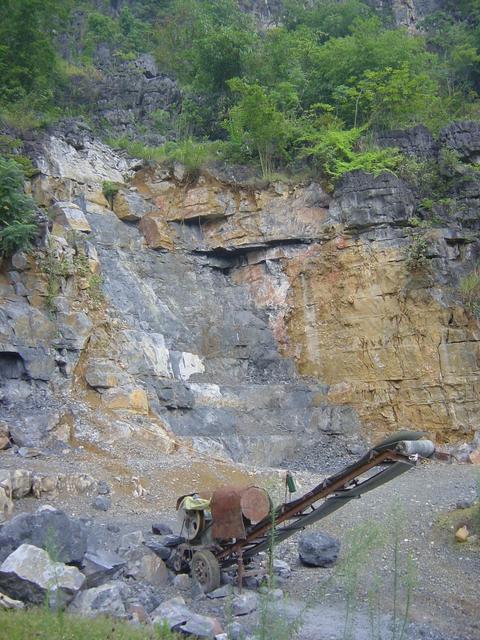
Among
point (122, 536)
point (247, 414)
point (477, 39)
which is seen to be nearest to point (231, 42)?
point (477, 39)

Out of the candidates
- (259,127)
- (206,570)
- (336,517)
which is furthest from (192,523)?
(259,127)

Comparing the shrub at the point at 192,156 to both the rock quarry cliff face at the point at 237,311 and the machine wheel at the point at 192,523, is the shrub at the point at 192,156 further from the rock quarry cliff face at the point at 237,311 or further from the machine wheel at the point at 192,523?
the machine wheel at the point at 192,523

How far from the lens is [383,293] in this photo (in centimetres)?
1862

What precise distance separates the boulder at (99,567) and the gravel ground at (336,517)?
2.13 feet

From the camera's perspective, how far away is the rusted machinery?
24.6 feet

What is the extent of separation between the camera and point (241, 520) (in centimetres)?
792

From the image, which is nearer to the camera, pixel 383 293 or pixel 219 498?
pixel 219 498

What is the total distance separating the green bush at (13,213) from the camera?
15336mm

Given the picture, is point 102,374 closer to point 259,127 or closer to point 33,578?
point 33,578

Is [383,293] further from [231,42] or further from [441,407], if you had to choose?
[231,42]

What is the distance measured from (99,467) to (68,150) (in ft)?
36.5

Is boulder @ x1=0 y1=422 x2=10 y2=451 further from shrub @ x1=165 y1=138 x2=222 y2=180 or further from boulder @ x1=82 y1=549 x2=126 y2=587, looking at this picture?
shrub @ x1=165 y1=138 x2=222 y2=180

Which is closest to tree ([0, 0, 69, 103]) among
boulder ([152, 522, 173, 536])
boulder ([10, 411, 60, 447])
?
boulder ([10, 411, 60, 447])

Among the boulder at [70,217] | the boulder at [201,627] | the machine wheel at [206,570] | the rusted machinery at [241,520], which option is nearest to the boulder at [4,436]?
the rusted machinery at [241,520]
